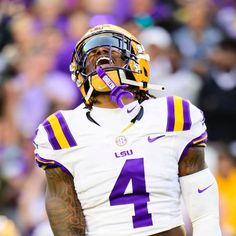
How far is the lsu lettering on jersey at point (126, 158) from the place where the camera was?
4156mm

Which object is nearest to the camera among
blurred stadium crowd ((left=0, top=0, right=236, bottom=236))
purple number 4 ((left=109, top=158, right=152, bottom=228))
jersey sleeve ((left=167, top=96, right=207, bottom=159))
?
purple number 4 ((left=109, top=158, right=152, bottom=228))

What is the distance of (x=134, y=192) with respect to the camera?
4.16m

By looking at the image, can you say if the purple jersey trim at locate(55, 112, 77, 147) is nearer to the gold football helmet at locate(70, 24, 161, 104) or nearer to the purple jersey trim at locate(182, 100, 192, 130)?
the gold football helmet at locate(70, 24, 161, 104)

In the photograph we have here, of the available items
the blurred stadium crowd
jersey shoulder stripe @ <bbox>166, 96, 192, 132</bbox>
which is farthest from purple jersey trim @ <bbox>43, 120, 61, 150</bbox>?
the blurred stadium crowd

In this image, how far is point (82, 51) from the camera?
14.4 ft

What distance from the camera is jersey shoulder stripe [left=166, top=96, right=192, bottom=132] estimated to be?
4262 mm

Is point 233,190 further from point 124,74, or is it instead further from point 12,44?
point 124,74

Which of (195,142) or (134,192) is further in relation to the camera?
(195,142)

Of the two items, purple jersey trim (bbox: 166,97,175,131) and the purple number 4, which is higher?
purple jersey trim (bbox: 166,97,175,131)

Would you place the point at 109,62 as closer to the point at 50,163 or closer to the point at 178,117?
the point at 178,117

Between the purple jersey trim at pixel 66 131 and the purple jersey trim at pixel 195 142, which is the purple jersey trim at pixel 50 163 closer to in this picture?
the purple jersey trim at pixel 66 131

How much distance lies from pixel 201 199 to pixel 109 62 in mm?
751

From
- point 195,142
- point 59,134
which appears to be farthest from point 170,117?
point 59,134

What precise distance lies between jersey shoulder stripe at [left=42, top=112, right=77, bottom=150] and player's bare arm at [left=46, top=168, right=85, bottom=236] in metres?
0.12
